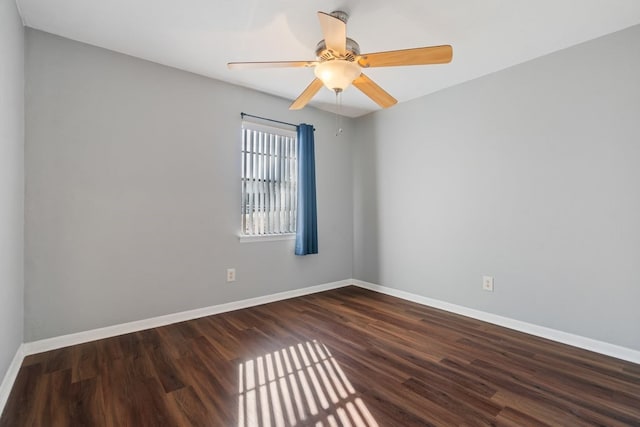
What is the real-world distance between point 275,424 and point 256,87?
293 centimetres

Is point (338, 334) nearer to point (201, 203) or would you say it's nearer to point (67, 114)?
point (201, 203)

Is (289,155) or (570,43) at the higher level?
(570,43)

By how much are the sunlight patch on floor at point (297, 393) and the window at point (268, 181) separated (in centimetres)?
149

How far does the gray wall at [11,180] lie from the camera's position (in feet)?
5.11

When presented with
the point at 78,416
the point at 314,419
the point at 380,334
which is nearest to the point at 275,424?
the point at 314,419

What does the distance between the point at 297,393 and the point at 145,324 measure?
160 centimetres

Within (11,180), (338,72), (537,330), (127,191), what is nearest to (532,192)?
(537,330)

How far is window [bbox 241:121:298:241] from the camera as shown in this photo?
318cm

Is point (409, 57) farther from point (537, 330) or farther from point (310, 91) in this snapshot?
point (537, 330)

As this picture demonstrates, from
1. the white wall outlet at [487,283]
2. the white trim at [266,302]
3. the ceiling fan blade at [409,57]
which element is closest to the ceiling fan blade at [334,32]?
the ceiling fan blade at [409,57]

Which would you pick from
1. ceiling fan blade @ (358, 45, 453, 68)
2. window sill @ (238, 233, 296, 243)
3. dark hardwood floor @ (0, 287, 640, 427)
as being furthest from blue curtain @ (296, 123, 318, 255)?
ceiling fan blade @ (358, 45, 453, 68)

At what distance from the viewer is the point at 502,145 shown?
2.68m

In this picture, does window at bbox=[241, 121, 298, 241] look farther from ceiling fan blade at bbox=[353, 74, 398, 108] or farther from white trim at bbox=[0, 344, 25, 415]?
white trim at bbox=[0, 344, 25, 415]

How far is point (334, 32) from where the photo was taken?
5.19 ft
